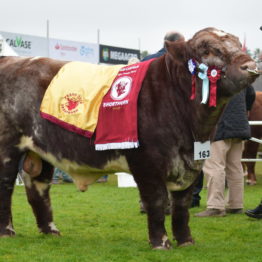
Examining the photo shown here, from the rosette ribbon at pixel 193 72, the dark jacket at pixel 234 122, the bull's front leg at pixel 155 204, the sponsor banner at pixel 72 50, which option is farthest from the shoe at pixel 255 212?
the sponsor banner at pixel 72 50

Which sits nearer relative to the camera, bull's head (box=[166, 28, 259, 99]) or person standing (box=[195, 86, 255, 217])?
bull's head (box=[166, 28, 259, 99])

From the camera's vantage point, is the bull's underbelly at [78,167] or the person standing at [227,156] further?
the person standing at [227,156]

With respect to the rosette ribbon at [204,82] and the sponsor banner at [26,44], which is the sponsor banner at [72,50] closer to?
the sponsor banner at [26,44]

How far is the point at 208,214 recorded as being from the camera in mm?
8578

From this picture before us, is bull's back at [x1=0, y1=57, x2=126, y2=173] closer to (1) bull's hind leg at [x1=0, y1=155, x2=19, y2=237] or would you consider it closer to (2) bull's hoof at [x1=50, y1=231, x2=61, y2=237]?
(1) bull's hind leg at [x1=0, y1=155, x2=19, y2=237]

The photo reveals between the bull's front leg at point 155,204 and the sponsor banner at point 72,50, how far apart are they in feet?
94.3

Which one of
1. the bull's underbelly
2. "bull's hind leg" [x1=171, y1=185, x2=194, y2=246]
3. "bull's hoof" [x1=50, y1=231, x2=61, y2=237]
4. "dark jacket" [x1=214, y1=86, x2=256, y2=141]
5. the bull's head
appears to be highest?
the bull's head

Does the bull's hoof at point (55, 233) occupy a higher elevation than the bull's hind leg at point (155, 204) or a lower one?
lower

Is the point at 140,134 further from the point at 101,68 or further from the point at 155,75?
the point at 101,68

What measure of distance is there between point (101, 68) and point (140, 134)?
1.04 metres

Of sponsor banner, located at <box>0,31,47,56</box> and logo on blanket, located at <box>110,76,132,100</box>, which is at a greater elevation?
sponsor banner, located at <box>0,31,47,56</box>

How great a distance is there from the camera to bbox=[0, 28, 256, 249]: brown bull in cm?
556

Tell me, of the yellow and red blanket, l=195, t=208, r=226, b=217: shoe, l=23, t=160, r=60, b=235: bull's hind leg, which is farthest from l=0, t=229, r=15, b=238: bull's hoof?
l=195, t=208, r=226, b=217: shoe

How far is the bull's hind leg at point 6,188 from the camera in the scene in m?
6.65
